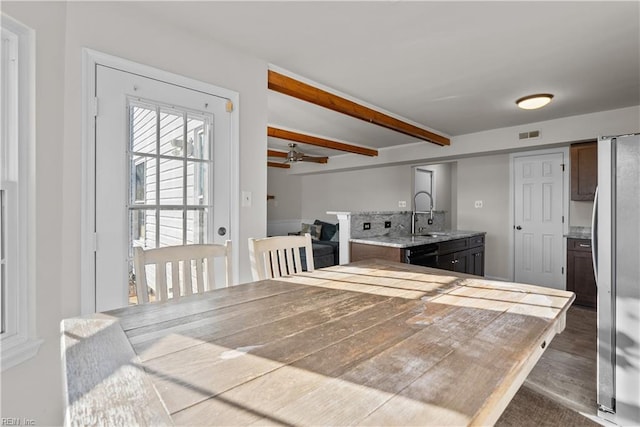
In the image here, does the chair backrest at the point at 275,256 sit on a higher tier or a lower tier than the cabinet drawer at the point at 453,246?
higher

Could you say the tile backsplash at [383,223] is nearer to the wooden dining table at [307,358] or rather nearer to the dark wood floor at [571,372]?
the dark wood floor at [571,372]

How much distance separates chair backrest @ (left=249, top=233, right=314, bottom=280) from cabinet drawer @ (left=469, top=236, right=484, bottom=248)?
10.6ft

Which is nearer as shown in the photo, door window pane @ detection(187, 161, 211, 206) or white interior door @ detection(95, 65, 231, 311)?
white interior door @ detection(95, 65, 231, 311)

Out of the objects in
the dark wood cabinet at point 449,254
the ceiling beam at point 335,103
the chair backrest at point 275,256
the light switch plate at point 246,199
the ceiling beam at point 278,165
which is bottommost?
the dark wood cabinet at point 449,254

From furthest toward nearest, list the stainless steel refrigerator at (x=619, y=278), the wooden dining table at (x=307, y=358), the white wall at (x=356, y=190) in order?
the white wall at (x=356, y=190) < the stainless steel refrigerator at (x=619, y=278) < the wooden dining table at (x=307, y=358)

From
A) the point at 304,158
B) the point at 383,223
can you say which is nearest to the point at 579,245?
the point at 383,223

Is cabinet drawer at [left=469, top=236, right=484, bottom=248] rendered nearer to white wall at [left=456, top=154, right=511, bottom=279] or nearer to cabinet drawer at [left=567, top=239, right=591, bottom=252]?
white wall at [left=456, top=154, right=511, bottom=279]

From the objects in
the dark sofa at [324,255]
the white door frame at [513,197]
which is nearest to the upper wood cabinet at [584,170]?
the white door frame at [513,197]

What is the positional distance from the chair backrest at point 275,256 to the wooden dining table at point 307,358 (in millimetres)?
422

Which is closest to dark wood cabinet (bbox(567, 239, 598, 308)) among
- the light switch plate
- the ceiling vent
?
the ceiling vent

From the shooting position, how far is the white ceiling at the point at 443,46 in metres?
1.92

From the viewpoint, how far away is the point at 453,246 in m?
4.00

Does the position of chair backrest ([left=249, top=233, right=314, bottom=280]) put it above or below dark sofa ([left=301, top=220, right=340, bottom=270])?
above

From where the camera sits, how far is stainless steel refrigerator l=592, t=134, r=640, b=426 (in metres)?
1.67
